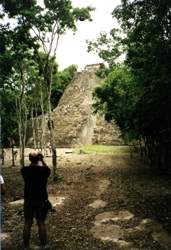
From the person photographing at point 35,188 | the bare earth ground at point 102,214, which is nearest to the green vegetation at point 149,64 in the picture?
the bare earth ground at point 102,214

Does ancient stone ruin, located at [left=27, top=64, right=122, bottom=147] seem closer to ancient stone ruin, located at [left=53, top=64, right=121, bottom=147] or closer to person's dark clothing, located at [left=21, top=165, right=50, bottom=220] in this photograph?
ancient stone ruin, located at [left=53, top=64, right=121, bottom=147]

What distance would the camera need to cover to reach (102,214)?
1200 cm

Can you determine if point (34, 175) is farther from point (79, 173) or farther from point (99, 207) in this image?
point (79, 173)

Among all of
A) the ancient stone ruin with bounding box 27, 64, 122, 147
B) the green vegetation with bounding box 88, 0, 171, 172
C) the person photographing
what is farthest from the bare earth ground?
the ancient stone ruin with bounding box 27, 64, 122, 147

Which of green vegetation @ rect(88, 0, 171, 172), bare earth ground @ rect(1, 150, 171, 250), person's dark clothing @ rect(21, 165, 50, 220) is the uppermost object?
green vegetation @ rect(88, 0, 171, 172)

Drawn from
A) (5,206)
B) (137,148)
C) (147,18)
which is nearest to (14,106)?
(137,148)

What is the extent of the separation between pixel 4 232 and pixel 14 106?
72.9 feet

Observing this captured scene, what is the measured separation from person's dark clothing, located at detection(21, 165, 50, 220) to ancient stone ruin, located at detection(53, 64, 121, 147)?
35.6 meters

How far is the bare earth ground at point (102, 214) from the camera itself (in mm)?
9405

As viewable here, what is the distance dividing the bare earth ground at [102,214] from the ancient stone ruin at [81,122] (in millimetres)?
24756

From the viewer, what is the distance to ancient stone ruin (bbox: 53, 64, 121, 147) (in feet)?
148

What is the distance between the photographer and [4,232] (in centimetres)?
1050

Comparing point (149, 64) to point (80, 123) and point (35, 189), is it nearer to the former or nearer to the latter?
point (35, 189)

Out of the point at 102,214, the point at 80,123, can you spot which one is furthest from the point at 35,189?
the point at 80,123
